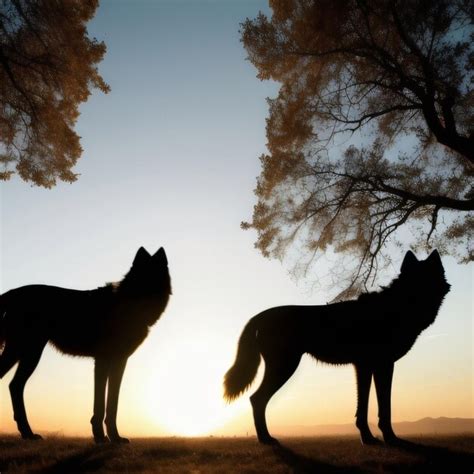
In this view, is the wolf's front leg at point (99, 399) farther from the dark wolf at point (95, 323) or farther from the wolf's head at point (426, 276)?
the wolf's head at point (426, 276)

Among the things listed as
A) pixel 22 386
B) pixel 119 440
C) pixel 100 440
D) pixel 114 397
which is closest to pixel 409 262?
pixel 114 397

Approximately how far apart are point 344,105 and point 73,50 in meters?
7.46

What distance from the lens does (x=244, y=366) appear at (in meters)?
7.45

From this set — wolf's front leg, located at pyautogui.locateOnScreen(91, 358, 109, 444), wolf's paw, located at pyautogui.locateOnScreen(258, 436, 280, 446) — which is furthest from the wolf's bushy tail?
wolf's front leg, located at pyautogui.locateOnScreen(91, 358, 109, 444)

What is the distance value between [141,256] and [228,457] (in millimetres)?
3475

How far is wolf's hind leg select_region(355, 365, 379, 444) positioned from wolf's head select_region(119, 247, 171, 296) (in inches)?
141

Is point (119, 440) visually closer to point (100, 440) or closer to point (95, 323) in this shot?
point (100, 440)

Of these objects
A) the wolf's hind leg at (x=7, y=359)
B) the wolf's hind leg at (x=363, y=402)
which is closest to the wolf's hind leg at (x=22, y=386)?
the wolf's hind leg at (x=7, y=359)

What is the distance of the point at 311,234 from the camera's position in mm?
13727

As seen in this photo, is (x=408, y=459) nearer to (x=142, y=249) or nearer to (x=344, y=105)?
(x=142, y=249)

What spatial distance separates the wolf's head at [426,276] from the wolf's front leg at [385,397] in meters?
1.44

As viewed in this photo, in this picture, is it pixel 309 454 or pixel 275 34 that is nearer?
pixel 309 454

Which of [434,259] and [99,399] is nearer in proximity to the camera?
[99,399]

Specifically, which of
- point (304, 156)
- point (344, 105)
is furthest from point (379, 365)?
point (344, 105)
